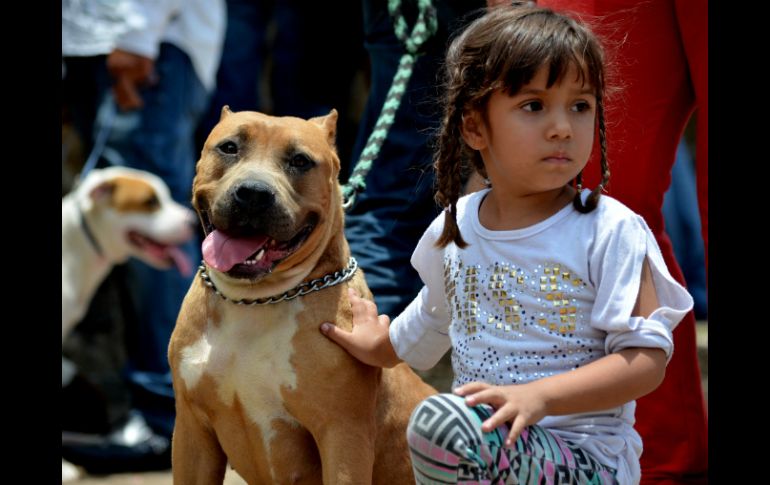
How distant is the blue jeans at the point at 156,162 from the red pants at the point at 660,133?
2.90 meters

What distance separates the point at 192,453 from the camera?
122 inches

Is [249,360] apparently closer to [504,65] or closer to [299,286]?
[299,286]

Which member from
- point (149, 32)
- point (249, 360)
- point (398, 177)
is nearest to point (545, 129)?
point (249, 360)

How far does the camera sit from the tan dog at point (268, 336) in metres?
2.95

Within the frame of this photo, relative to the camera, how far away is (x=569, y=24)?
271 centimetres

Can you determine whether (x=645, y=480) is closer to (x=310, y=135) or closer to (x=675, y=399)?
(x=675, y=399)

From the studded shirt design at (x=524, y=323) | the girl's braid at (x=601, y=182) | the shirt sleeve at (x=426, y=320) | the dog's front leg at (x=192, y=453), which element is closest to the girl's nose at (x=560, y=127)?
the girl's braid at (x=601, y=182)

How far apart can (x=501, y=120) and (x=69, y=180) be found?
5103 mm

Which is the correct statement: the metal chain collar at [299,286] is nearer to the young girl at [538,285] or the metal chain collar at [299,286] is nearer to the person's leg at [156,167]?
the young girl at [538,285]

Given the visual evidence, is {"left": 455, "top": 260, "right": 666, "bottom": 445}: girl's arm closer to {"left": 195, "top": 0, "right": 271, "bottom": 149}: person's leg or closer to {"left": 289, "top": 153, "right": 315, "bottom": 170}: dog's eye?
{"left": 289, "top": 153, "right": 315, "bottom": 170}: dog's eye

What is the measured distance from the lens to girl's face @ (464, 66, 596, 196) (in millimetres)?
2652

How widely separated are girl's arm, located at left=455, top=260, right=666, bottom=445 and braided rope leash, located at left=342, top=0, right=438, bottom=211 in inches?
42.8

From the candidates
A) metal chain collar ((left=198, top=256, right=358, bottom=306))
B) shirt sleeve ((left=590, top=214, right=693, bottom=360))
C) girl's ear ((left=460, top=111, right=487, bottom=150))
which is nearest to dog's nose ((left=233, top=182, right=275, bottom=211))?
metal chain collar ((left=198, top=256, right=358, bottom=306))

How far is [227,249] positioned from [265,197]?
17 cm
